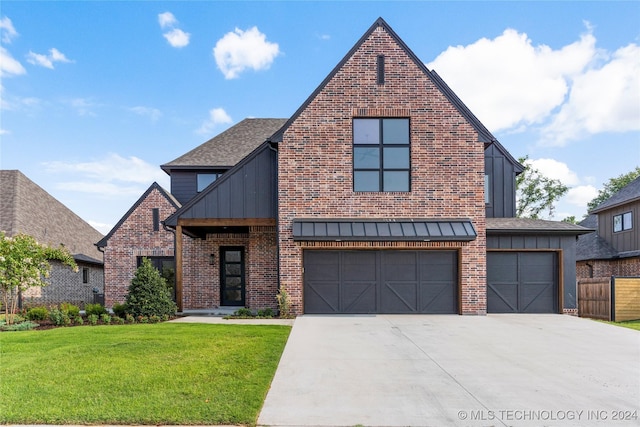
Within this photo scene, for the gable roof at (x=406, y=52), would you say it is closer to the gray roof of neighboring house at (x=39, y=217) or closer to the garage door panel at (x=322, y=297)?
the garage door panel at (x=322, y=297)

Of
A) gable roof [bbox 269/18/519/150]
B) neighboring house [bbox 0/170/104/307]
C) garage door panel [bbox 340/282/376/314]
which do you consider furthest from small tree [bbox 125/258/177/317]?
neighboring house [bbox 0/170/104/307]

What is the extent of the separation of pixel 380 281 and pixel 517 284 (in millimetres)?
5021

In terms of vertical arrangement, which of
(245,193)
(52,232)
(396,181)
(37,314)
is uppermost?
(396,181)

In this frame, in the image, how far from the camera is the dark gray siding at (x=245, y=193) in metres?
13.1

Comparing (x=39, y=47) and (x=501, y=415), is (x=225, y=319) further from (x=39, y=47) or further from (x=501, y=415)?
(x=39, y=47)

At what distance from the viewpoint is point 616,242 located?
2178cm

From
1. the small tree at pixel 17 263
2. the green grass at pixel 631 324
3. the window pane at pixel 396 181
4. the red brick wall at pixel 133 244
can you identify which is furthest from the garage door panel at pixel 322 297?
the green grass at pixel 631 324

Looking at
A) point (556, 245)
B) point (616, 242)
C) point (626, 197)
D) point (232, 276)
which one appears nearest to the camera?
point (556, 245)

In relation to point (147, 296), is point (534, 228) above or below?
above

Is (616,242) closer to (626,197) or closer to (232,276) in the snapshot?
(626,197)

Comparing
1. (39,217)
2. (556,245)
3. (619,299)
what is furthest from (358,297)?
(39,217)

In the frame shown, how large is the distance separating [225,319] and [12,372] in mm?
6418

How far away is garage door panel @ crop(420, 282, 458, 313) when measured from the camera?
42.3 feet

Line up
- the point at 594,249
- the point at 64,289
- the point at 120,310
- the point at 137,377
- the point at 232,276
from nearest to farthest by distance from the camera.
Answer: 1. the point at 137,377
2. the point at 120,310
3. the point at 232,276
4. the point at 64,289
5. the point at 594,249
